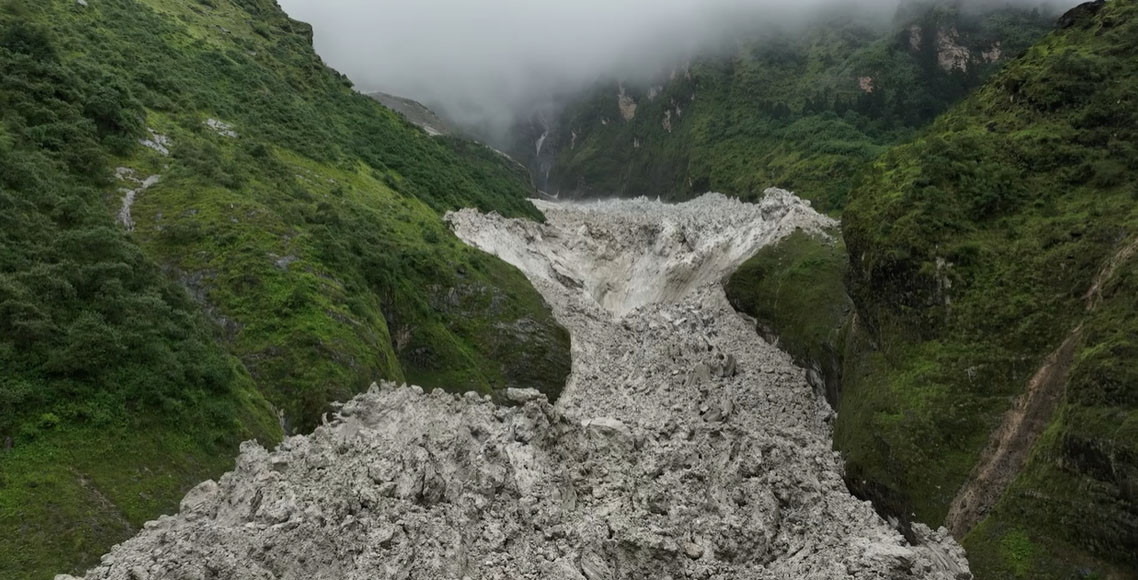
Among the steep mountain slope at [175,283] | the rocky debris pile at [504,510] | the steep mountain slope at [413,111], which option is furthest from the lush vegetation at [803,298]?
the steep mountain slope at [413,111]

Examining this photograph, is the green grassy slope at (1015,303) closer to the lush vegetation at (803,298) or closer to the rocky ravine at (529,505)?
the rocky ravine at (529,505)

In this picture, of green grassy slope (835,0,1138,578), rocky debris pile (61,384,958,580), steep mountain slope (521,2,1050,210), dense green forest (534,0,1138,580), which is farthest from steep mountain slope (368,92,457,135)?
rocky debris pile (61,384,958,580)

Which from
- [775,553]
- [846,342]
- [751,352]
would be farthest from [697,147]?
[775,553]

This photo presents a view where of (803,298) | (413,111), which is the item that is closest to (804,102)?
(803,298)

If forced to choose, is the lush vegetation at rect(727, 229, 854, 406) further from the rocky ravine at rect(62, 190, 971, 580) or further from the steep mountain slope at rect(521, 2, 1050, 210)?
the steep mountain slope at rect(521, 2, 1050, 210)

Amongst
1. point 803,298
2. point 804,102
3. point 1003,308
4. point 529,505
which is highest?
point 804,102

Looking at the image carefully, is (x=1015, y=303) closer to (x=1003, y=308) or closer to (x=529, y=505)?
(x=1003, y=308)
